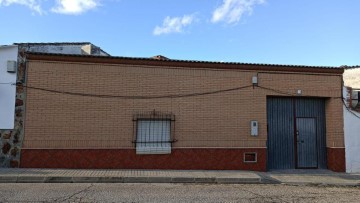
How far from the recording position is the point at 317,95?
1527 centimetres

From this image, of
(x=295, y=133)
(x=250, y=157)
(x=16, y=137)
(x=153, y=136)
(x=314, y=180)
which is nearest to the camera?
(x=314, y=180)

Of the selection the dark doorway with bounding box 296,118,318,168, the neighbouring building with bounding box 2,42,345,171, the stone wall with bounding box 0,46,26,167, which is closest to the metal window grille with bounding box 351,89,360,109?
the neighbouring building with bounding box 2,42,345,171

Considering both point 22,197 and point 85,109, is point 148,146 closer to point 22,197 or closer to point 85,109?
point 85,109

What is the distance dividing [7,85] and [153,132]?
17.8 feet

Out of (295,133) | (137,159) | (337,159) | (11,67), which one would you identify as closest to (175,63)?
(137,159)

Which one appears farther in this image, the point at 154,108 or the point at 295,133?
the point at 295,133

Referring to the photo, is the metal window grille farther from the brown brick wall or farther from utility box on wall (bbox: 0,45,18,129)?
utility box on wall (bbox: 0,45,18,129)

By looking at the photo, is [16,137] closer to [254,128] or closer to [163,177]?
[163,177]

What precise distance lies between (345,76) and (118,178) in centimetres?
1587

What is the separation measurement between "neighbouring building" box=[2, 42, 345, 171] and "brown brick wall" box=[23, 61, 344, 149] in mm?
36

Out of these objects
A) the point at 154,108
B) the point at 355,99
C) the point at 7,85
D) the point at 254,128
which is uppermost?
the point at 7,85

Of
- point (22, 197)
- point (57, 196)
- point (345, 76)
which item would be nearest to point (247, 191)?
point (57, 196)

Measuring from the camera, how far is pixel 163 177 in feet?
38.7

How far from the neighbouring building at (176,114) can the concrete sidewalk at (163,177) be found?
0.83 meters
